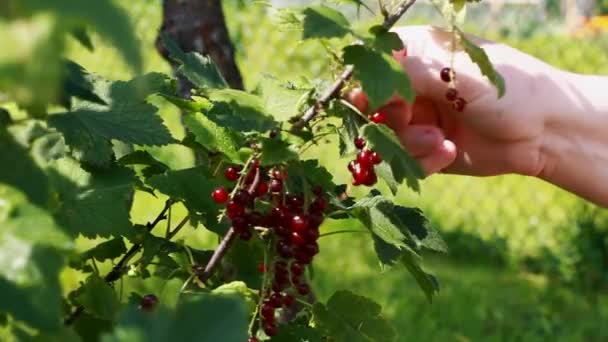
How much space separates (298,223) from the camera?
3.61 feet

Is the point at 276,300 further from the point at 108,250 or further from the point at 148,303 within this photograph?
the point at 108,250

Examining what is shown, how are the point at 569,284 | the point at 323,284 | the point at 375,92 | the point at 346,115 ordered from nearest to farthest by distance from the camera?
the point at 375,92
the point at 346,115
the point at 323,284
the point at 569,284

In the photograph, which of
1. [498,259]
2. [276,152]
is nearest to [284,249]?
[276,152]

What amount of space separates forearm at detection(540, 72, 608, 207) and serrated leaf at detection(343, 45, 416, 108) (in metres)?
0.88

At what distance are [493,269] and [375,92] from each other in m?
4.81

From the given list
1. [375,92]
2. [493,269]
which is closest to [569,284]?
[493,269]

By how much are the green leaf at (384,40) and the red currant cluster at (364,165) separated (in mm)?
150

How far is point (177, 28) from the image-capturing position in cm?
266

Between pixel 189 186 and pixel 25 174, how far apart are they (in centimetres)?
52

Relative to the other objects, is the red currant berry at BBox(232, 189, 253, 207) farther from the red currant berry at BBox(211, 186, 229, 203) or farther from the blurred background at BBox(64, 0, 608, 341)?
the blurred background at BBox(64, 0, 608, 341)

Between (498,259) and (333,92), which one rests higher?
(333,92)

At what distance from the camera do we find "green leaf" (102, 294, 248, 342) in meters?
0.62

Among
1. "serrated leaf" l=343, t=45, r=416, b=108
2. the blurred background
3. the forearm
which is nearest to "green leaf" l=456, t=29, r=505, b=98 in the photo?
"serrated leaf" l=343, t=45, r=416, b=108

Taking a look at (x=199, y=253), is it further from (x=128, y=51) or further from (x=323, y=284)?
(x=323, y=284)
